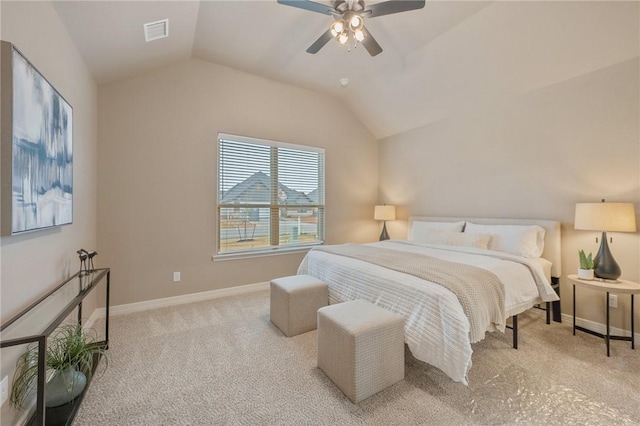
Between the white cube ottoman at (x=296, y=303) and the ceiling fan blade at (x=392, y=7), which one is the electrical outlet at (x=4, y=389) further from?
the ceiling fan blade at (x=392, y=7)

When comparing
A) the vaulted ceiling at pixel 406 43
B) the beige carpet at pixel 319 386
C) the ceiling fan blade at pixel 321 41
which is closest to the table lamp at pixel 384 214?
the vaulted ceiling at pixel 406 43

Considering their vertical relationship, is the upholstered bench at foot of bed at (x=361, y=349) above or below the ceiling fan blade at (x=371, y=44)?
below

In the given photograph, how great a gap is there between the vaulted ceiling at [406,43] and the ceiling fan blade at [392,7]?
24.9 inches

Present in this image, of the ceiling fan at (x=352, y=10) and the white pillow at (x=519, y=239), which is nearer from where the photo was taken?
the ceiling fan at (x=352, y=10)

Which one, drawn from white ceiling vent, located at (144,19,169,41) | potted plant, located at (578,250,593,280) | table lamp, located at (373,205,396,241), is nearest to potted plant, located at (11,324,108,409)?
white ceiling vent, located at (144,19,169,41)

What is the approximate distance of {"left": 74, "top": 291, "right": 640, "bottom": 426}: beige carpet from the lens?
5.24ft

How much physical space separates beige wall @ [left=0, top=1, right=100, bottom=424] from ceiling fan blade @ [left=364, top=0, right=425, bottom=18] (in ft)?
7.59

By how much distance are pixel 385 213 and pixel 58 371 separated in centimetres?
435

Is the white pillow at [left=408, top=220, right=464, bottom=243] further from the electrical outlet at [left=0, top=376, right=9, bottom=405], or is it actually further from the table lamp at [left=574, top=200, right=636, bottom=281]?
the electrical outlet at [left=0, top=376, right=9, bottom=405]

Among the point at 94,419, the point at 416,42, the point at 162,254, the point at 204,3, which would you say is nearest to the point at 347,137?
the point at 416,42

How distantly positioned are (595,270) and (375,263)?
203cm

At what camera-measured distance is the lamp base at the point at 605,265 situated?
2.38 m

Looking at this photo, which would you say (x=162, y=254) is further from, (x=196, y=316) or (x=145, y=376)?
(x=145, y=376)

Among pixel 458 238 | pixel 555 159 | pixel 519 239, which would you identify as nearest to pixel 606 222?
pixel 519 239
